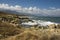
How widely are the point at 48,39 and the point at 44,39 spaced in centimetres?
18

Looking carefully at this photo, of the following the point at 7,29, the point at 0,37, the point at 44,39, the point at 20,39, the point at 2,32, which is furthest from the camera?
the point at 7,29

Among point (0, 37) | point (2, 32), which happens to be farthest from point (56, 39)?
point (2, 32)

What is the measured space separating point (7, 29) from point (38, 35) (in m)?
3.99

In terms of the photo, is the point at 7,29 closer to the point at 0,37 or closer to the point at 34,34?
the point at 0,37

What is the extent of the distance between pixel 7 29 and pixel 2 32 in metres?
0.74

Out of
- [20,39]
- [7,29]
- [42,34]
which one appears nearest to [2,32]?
[7,29]

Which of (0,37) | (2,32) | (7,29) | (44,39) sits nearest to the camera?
(44,39)

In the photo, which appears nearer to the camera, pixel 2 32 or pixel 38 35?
pixel 38 35

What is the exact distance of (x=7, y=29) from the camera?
432 inches

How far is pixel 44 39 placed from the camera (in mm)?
7117

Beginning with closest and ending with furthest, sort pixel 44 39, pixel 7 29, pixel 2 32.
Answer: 1. pixel 44 39
2. pixel 2 32
3. pixel 7 29

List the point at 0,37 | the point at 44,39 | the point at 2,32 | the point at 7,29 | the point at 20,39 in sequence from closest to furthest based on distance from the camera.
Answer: the point at 44,39, the point at 20,39, the point at 0,37, the point at 2,32, the point at 7,29

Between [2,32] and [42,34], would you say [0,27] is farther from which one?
[42,34]

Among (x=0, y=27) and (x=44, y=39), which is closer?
(x=44, y=39)
